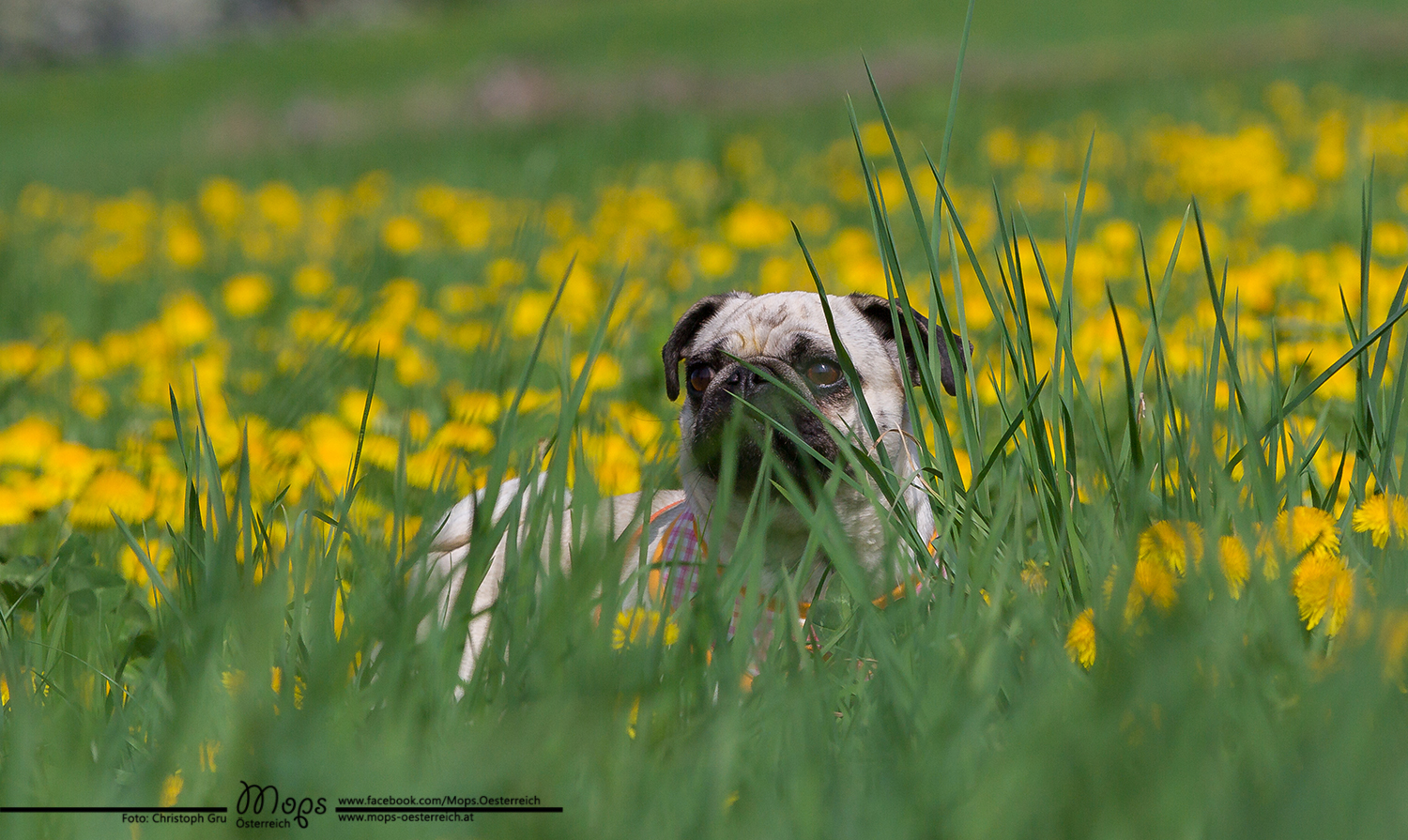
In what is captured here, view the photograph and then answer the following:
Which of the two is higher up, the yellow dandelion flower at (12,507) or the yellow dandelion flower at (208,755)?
the yellow dandelion flower at (12,507)

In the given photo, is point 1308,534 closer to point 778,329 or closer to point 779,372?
point 779,372

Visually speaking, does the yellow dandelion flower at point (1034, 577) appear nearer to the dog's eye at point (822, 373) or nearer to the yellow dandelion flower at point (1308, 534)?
the yellow dandelion flower at point (1308, 534)

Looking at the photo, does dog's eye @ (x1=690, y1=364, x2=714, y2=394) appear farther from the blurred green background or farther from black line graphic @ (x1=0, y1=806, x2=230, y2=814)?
the blurred green background

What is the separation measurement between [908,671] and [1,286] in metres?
4.74

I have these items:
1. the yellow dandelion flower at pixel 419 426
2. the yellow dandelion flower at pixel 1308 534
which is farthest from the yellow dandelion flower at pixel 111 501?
the yellow dandelion flower at pixel 1308 534

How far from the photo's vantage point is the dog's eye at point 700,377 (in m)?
2.67

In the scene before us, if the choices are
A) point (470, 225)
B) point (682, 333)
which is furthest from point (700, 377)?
point (470, 225)

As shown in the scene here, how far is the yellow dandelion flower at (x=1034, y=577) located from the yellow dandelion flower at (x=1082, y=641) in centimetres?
20

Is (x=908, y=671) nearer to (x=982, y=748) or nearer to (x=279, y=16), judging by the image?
(x=982, y=748)

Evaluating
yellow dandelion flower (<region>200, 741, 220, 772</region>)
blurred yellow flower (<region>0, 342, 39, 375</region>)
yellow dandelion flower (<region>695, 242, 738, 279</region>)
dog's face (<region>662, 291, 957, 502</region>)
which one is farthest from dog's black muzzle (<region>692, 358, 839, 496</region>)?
blurred yellow flower (<region>0, 342, 39, 375</region>)

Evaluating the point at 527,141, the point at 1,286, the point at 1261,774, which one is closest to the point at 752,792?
the point at 1261,774

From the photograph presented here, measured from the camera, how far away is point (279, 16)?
33438 mm

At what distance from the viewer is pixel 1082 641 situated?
1.30m

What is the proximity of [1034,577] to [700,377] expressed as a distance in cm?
126
